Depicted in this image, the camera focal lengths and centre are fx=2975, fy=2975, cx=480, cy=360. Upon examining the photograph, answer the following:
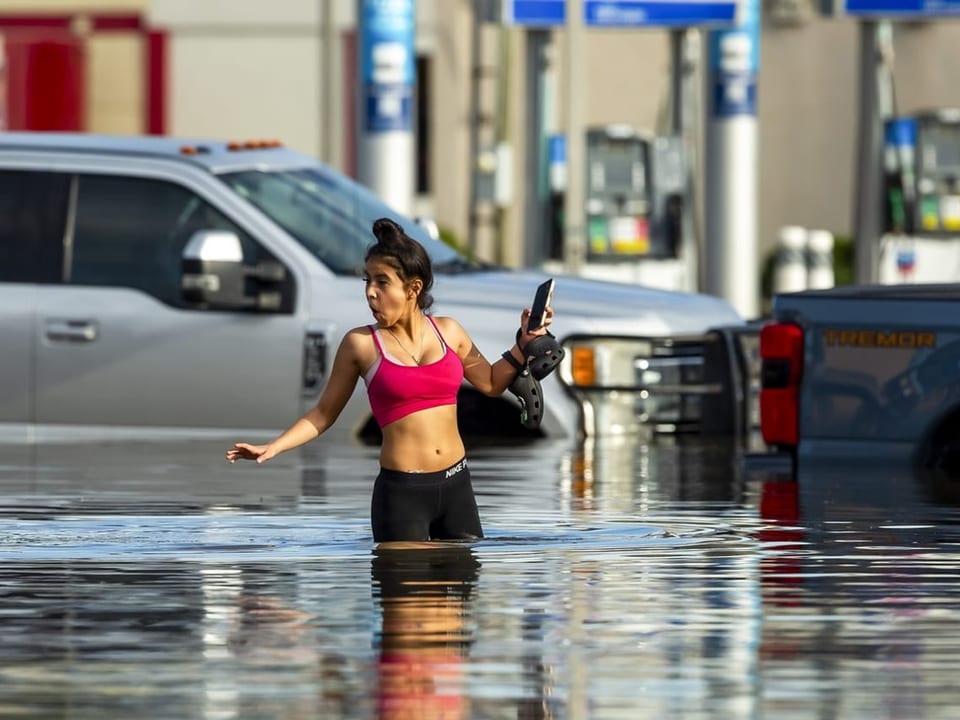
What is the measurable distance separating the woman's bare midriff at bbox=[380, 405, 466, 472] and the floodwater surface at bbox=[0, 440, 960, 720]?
32cm

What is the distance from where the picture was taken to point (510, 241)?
33812 mm

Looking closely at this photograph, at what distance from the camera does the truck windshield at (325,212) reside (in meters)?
13.7

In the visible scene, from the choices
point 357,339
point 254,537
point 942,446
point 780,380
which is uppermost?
point 357,339

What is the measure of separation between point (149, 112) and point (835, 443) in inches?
840

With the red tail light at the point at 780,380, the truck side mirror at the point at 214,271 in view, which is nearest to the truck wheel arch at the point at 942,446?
the red tail light at the point at 780,380

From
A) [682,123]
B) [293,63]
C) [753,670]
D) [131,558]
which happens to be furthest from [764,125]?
[753,670]

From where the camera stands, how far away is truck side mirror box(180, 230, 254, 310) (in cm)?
1306

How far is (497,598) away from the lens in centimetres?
870

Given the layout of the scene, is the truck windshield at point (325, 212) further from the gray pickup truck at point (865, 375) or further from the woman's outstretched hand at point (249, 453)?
the woman's outstretched hand at point (249, 453)

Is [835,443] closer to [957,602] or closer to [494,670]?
[957,602]

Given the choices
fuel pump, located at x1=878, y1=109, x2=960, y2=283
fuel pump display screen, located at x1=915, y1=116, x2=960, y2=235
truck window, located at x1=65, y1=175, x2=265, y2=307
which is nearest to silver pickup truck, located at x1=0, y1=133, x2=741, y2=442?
truck window, located at x1=65, y1=175, x2=265, y2=307

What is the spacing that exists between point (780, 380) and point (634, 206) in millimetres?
14386

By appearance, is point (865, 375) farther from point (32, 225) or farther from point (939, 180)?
point (939, 180)

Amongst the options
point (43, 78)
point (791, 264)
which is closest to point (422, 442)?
point (791, 264)
